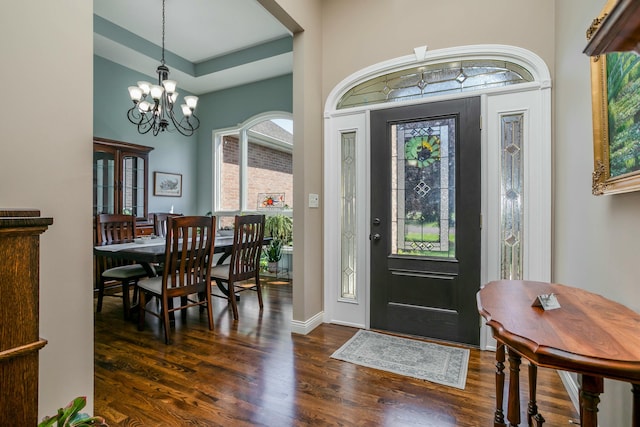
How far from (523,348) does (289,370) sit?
167cm

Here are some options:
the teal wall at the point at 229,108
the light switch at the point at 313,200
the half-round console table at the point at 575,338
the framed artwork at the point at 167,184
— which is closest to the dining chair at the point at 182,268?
the light switch at the point at 313,200

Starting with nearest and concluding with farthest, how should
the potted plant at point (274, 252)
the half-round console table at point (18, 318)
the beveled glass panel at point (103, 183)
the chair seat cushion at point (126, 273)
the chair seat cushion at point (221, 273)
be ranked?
the half-round console table at point (18, 318) < the chair seat cushion at point (126, 273) < the chair seat cushion at point (221, 273) < the beveled glass panel at point (103, 183) < the potted plant at point (274, 252)

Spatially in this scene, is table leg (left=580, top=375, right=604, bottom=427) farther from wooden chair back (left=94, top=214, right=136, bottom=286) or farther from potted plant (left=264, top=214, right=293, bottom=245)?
potted plant (left=264, top=214, right=293, bottom=245)

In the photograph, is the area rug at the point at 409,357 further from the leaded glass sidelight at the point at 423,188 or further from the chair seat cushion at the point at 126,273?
the chair seat cushion at the point at 126,273

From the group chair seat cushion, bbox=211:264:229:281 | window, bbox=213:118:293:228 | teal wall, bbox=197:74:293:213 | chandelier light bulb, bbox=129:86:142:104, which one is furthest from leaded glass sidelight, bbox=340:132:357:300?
window, bbox=213:118:293:228

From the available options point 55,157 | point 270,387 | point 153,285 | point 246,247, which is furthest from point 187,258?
point 55,157

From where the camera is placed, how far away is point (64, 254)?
1.25 m

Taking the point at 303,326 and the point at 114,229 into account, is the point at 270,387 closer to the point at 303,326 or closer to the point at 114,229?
the point at 303,326

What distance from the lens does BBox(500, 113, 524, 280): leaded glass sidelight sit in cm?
248

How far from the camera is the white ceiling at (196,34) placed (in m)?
3.79

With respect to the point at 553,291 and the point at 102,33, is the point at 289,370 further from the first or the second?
the point at 102,33

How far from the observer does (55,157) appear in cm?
122

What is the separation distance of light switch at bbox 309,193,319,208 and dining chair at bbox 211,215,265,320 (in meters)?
0.73

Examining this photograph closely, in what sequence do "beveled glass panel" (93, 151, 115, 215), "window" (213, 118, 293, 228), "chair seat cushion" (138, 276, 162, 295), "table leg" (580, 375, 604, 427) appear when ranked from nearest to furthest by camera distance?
"table leg" (580, 375, 604, 427), "chair seat cushion" (138, 276, 162, 295), "beveled glass panel" (93, 151, 115, 215), "window" (213, 118, 293, 228)
